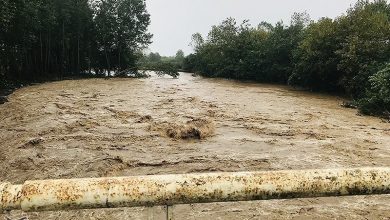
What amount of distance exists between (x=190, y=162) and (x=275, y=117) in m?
6.68

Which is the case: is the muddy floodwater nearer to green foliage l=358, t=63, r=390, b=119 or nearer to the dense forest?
green foliage l=358, t=63, r=390, b=119

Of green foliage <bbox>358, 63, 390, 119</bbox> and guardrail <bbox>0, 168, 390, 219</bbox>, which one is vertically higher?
guardrail <bbox>0, 168, 390, 219</bbox>

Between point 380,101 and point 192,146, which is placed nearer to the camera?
point 192,146

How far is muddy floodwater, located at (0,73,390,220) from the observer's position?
543 cm

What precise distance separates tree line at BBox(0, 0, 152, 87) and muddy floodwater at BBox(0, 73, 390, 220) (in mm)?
15275

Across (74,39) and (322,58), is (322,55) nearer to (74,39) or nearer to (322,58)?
(322,58)

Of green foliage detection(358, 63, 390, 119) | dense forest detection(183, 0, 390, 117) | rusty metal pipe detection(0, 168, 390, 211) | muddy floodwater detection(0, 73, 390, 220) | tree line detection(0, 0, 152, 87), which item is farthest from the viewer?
tree line detection(0, 0, 152, 87)

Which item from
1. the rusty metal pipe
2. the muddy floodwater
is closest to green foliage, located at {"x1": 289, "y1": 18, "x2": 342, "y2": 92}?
the muddy floodwater

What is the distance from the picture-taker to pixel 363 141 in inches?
401

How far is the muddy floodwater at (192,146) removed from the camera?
17.8 feet

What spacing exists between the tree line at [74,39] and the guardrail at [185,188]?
28350 millimetres

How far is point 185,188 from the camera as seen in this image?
1.25m

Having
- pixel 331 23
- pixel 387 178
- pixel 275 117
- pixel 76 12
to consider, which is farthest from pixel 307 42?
pixel 387 178

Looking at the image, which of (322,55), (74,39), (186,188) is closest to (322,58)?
(322,55)
